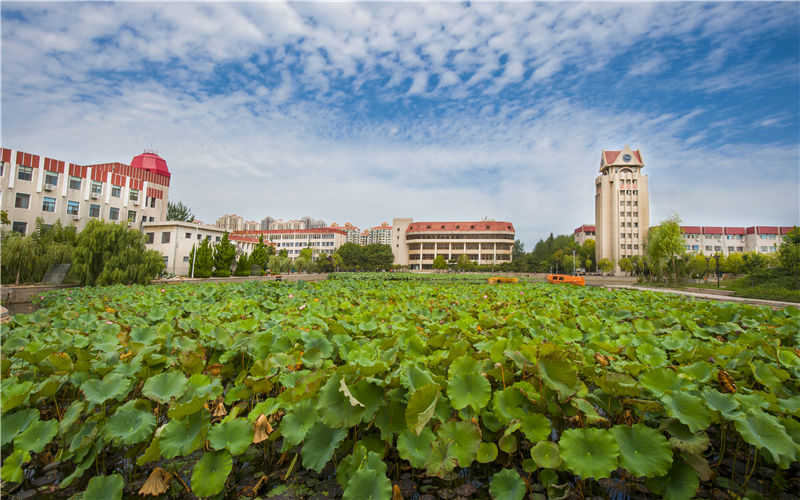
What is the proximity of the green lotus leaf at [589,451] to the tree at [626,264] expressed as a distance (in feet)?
210

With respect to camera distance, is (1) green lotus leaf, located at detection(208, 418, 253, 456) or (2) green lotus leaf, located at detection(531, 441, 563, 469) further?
(1) green lotus leaf, located at detection(208, 418, 253, 456)

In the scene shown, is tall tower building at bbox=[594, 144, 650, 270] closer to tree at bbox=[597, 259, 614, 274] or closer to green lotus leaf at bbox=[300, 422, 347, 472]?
tree at bbox=[597, 259, 614, 274]

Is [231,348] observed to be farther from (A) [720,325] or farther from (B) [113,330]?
(A) [720,325]

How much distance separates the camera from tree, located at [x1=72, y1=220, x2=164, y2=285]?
47.1ft

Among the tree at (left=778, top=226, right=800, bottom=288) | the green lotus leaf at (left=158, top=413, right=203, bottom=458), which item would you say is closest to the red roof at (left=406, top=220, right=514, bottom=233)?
the tree at (left=778, top=226, right=800, bottom=288)

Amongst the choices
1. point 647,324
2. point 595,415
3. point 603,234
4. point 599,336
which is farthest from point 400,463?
point 603,234

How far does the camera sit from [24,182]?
26969 mm

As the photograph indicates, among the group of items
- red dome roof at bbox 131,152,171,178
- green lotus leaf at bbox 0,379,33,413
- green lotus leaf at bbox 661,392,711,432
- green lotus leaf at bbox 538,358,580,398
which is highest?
red dome roof at bbox 131,152,171,178

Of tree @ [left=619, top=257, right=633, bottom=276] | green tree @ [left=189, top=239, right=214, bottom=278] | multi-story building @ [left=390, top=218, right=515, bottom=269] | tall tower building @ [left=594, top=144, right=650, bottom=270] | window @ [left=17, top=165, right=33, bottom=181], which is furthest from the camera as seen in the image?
multi-story building @ [left=390, top=218, right=515, bottom=269]

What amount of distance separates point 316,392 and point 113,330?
87.0 inches

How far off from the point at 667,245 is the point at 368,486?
33.1 meters

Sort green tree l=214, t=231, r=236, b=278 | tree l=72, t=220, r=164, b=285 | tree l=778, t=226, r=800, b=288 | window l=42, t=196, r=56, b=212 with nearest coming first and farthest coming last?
1. tree l=72, t=220, r=164, b=285
2. tree l=778, t=226, r=800, b=288
3. window l=42, t=196, r=56, b=212
4. green tree l=214, t=231, r=236, b=278

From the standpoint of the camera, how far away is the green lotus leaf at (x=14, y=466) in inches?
53.6

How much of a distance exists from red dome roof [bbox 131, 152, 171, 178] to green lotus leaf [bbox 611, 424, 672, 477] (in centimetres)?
5071
